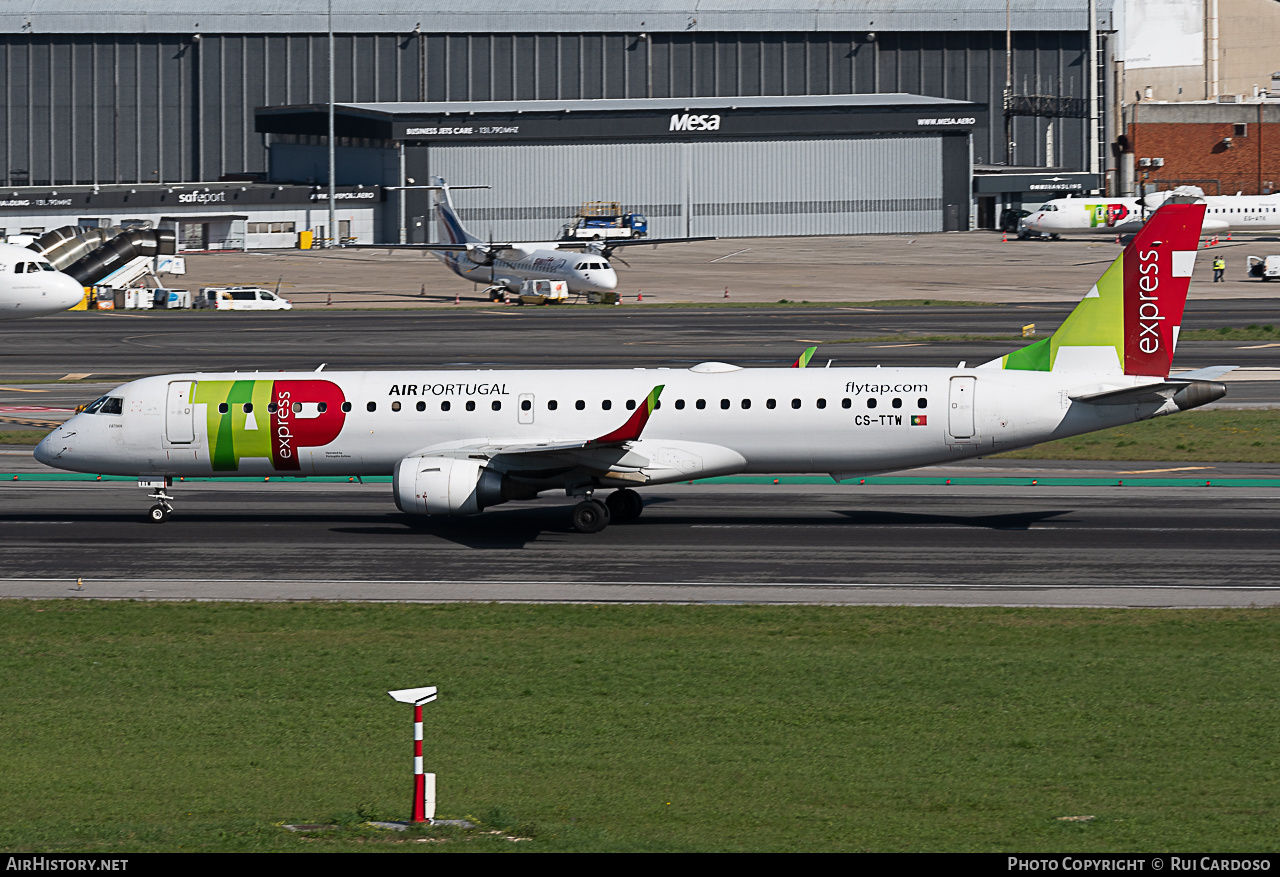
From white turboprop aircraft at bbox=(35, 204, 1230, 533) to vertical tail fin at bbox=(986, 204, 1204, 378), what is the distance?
40mm

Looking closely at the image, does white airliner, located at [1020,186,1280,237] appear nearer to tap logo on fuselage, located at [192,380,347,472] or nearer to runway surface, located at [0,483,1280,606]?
runway surface, located at [0,483,1280,606]

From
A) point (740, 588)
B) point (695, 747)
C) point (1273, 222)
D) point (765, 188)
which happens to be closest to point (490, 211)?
point (765, 188)

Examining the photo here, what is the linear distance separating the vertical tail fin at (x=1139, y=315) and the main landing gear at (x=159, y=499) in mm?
19180

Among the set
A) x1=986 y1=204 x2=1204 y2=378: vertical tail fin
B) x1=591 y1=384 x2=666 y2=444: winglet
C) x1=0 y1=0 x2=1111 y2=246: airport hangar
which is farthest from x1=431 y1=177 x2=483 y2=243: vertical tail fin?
x1=986 y1=204 x2=1204 y2=378: vertical tail fin

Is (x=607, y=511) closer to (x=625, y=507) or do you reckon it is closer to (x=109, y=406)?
(x=625, y=507)

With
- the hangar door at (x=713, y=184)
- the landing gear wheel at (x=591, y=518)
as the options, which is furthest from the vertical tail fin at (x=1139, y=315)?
the hangar door at (x=713, y=184)

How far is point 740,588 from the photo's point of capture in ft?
93.4

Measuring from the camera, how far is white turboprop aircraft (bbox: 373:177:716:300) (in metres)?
98.8

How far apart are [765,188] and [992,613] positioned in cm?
12535

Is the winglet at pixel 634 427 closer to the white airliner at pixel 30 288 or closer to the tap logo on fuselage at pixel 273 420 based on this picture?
the tap logo on fuselage at pixel 273 420

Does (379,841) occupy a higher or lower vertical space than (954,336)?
lower

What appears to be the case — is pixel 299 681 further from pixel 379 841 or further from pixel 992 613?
pixel 992 613

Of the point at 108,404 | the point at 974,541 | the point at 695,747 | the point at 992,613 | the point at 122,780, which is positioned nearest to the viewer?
the point at 122,780

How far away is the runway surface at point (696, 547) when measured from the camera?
92.8 ft
